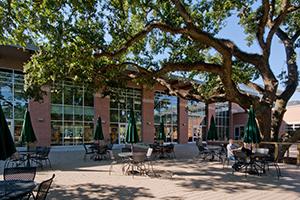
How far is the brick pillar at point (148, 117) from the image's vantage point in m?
30.7

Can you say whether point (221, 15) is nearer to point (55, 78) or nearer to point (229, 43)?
point (229, 43)

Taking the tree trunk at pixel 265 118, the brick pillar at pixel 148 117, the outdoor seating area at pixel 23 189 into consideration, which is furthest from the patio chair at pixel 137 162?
the brick pillar at pixel 148 117

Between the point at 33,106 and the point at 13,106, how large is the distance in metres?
1.40

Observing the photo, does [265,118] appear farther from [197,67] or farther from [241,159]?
[241,159]

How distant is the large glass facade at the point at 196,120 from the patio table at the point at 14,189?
31.8 meters

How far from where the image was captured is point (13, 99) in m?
22.6

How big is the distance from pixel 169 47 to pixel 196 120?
22.2m

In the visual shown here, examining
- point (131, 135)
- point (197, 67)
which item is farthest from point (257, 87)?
point (131, 135)

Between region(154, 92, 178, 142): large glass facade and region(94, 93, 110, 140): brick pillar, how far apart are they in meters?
6.27

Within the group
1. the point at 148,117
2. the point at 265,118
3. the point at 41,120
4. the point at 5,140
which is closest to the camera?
the point at 5,140

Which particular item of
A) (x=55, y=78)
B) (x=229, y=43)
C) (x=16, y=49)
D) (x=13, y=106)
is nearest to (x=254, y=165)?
(x=229, y=43)

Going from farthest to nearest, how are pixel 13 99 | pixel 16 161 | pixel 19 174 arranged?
pixel 13 99, pixel 16 161, pixel 19 174

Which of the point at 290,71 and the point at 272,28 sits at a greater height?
the point at 272,28

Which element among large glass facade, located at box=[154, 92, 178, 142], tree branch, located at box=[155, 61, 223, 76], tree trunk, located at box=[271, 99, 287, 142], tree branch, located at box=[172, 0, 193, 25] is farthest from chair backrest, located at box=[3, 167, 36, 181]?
large glass facade, located at box=[154, 92, 178, 142]
